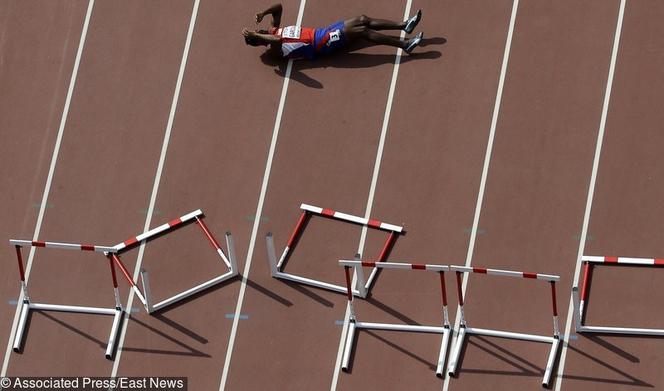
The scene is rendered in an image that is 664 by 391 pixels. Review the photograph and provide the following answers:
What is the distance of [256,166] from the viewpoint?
2541 centimetres

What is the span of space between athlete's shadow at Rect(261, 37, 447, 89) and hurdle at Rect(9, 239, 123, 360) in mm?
4535

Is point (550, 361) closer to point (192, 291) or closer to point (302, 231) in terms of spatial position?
point (302, 231)

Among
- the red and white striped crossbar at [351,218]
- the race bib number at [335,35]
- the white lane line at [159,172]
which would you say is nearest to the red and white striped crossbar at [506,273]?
the red and white striped crossbar at [351,218]

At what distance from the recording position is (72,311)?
24609 millimetres

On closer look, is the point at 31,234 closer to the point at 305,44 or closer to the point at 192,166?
the point at 192,166

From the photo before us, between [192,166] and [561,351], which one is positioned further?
[192,166]

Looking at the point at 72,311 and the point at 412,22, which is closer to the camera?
the point at 72,311

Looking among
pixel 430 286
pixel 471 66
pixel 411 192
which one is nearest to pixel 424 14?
pixel 471 66

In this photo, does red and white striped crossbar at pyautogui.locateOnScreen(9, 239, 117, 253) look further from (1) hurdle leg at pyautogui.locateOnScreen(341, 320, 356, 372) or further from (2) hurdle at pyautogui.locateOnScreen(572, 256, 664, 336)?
(2) hurdle at pyautogui.locateOnScreen(572, 256, 664, 336)

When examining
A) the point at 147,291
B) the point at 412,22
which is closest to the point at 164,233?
the point at 147,291

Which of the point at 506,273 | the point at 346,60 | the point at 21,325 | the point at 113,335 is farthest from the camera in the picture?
the point at 346,60

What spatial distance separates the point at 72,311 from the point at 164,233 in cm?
196

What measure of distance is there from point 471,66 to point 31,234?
7.90 metres

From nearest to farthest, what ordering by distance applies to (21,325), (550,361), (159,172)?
(550,361)
(21,325)
(159,172)
